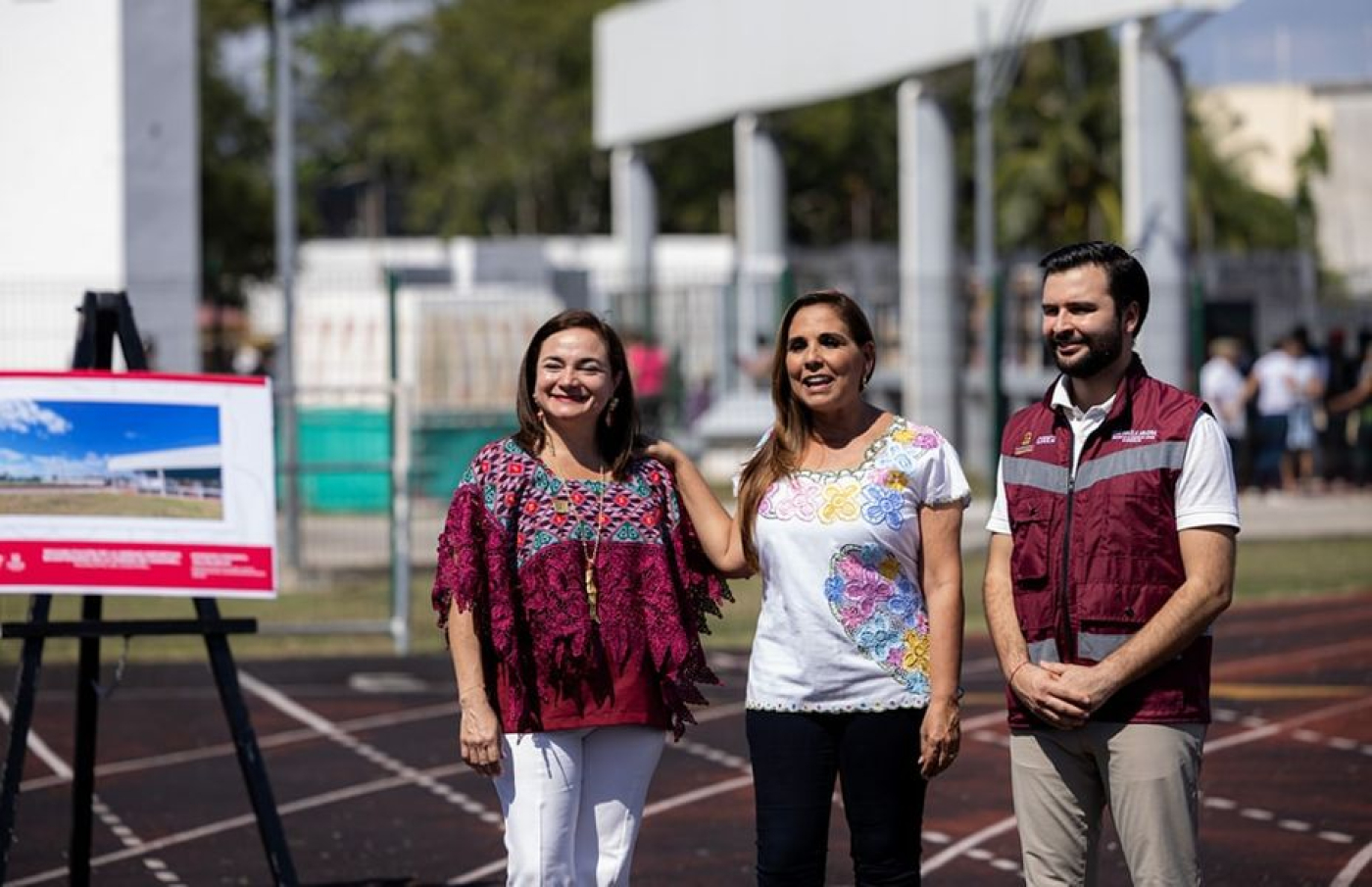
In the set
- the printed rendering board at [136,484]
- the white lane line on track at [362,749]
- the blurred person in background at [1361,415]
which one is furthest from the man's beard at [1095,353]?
the blurred person in background at [1361,415]

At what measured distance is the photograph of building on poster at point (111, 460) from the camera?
8070 mm

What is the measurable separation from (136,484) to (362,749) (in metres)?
4.48

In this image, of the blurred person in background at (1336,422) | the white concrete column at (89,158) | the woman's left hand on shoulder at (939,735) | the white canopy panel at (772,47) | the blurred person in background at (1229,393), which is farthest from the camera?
the blurred person in background at (1336,422)

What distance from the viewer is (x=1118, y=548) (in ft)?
18.9

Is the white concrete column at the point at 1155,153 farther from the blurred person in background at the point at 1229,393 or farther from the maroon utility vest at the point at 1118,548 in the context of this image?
the maroon utility vest at the point at 1118,548

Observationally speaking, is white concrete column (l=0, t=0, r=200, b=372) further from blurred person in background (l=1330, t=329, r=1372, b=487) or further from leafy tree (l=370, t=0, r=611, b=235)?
leafy tree (l=370, t=0, r=611, b=235)

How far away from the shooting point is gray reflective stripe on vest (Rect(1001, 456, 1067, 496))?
5875mm

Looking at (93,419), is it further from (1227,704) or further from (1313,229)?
(1313,229)

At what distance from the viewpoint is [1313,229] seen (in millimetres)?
70688

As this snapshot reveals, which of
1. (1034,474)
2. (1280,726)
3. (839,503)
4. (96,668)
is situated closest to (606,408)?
(839,503)

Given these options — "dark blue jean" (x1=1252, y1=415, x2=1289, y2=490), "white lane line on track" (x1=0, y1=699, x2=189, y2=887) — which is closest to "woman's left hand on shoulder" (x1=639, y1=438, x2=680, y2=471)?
"white lane line on track" (x1=0, y1=699, x2=189, y2=887)

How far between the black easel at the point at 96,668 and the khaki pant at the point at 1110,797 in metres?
3.08

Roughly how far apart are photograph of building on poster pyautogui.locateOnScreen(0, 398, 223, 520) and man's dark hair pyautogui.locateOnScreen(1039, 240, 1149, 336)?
11.2 ft

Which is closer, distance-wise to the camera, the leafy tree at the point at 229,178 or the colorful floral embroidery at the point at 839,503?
the colorful floral embroidery at the point at 839,503
